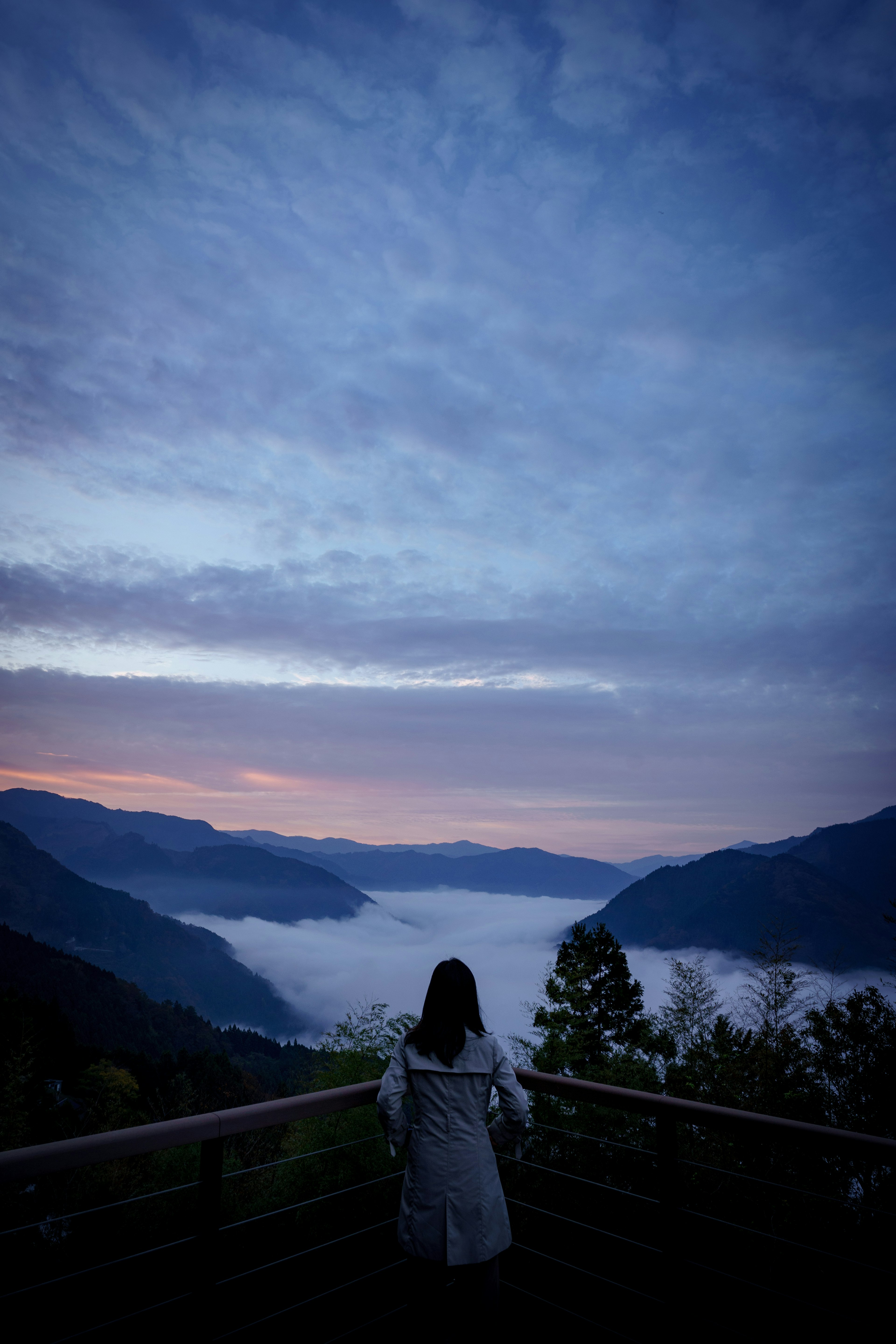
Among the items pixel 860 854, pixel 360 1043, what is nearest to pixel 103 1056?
pixel 360 1043

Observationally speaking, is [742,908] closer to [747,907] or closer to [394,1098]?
[747,907]

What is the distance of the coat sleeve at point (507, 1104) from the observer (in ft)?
6.69

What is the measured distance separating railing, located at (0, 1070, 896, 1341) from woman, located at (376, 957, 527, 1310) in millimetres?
222

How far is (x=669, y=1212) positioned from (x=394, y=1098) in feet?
3.15

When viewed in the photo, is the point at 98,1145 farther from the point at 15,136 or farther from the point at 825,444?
the point at 825,444

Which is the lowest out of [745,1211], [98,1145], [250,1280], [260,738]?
[745,1211]

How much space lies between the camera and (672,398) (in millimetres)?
11820

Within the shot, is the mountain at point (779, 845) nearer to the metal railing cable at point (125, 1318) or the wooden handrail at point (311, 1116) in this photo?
the wooden handrail at point (311, 1116)

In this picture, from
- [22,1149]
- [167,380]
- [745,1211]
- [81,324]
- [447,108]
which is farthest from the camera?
[745,1211]

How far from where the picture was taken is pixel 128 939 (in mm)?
133875

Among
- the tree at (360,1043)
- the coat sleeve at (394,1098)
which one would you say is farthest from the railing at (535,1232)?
the tree at (360,1043)

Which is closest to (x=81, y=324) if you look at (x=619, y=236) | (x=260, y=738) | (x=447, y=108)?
(x=447, y=108)

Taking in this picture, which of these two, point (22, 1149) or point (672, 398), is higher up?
point (672, 398)

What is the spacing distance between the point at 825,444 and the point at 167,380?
11217 mm
